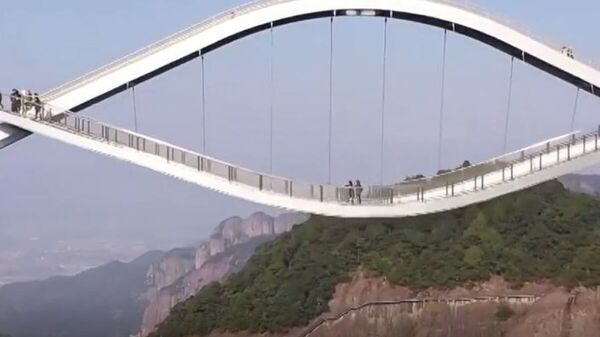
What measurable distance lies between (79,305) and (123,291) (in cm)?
604

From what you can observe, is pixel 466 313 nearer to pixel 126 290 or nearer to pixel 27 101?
pixel 27 101

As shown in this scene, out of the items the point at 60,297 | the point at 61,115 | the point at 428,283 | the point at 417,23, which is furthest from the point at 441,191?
the point at 60,297

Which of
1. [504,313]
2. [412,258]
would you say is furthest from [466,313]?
[412,258]

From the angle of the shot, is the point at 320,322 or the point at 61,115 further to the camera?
the point at 320,322

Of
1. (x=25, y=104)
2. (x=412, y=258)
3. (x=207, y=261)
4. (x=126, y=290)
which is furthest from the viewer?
(x=126, y=290)

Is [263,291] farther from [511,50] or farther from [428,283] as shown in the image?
[511,50]

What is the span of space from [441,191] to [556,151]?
112 inches

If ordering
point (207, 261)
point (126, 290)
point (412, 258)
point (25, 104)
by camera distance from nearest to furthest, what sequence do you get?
point (25, 104) < point (412, 258) < point (207, 261) < point (126, 290)

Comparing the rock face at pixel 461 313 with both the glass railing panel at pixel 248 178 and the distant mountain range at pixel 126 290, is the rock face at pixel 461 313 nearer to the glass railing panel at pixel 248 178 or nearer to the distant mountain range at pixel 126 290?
the glass railing panel at pixel 248 178

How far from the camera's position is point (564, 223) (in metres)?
27.8

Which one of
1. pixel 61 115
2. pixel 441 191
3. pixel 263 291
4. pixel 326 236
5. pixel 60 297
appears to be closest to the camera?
pixel 61 115

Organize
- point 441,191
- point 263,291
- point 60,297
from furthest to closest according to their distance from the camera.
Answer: point 60,297 → point 263,291 → point 441,191

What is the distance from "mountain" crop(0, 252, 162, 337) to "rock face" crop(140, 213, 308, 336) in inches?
107

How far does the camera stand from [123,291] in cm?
9806
